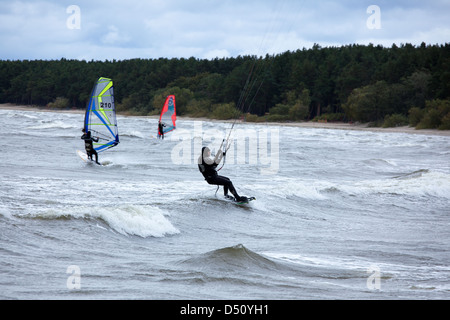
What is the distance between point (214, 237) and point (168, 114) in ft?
77.5

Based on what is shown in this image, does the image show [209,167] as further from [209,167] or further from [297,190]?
[297,190]

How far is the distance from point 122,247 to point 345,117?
57878 millimetres

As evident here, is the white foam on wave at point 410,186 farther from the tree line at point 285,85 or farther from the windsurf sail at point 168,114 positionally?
the windsurf sail at point 168,114

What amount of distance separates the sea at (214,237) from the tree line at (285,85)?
11.0 m

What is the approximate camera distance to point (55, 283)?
4.61m

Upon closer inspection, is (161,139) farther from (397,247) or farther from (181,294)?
(181,294)

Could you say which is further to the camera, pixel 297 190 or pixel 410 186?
pixel 410 186

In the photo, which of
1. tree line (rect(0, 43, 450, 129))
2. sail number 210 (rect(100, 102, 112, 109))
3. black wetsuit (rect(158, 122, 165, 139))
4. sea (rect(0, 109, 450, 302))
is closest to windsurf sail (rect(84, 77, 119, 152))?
sail number 210 (rect(100, 102, 112, 109))

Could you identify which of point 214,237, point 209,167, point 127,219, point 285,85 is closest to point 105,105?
point 209,167

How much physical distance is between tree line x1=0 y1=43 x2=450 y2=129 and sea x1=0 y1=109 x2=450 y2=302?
11.0 metres

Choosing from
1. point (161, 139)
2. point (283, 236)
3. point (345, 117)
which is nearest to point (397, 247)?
point (283, 236)

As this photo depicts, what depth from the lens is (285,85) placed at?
2921 inches

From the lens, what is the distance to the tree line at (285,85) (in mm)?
54000
